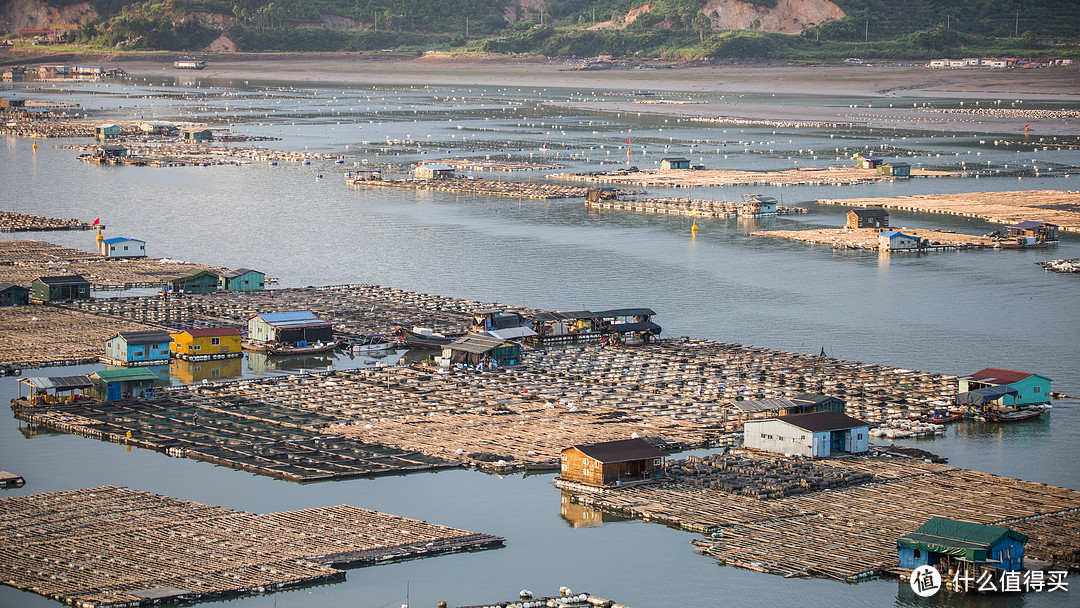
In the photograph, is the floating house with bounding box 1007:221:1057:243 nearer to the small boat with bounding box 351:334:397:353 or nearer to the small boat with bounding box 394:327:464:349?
the small boat with bounding box 394:327:464:349

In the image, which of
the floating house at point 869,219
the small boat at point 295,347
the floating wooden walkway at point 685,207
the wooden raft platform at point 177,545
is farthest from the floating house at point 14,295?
the floating house at point 869,219

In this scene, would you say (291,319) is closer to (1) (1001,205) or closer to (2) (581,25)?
(1) (1001,205)

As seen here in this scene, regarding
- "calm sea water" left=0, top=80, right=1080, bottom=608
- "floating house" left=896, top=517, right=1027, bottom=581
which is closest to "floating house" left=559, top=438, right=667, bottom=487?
"calm sea water" left=0, top=80, right=1080, bottom=608

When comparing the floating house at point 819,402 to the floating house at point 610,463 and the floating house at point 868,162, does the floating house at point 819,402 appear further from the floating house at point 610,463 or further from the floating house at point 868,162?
the floating house at point 868,162

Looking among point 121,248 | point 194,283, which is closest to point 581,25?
point 121,248

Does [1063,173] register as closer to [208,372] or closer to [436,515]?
[208,372]
